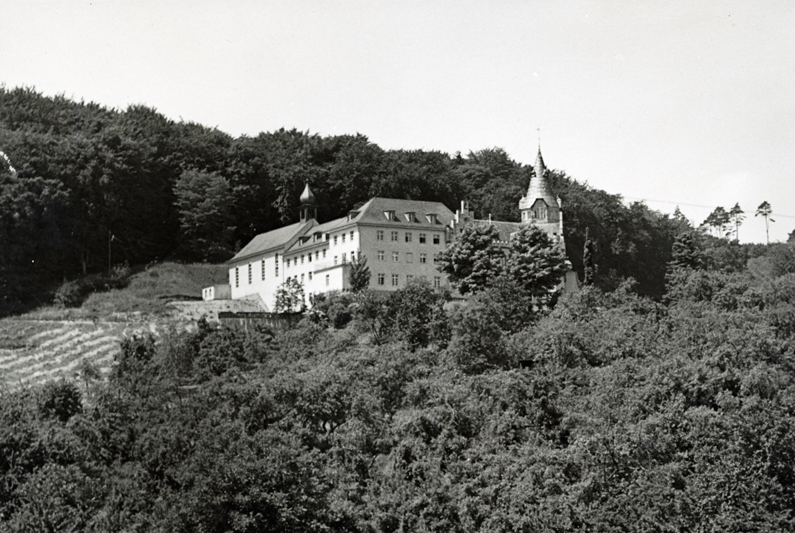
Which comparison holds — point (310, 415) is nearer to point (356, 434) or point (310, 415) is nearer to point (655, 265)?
point (356, 434)

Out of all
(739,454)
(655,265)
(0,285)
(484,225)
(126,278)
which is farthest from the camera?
(655,265)

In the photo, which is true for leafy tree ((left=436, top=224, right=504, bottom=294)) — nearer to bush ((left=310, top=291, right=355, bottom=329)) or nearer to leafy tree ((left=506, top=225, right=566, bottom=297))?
leafy tree ((left=506, top=225, right=566, bottom=297))

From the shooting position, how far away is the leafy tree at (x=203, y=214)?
93375mm

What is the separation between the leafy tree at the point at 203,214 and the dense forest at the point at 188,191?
119mm

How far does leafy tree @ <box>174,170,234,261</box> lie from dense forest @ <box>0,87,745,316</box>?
119 mm

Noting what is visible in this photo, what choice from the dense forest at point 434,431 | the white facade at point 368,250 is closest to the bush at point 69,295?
the white facade at point 368,250

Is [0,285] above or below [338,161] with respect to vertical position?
below

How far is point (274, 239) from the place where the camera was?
291 feet

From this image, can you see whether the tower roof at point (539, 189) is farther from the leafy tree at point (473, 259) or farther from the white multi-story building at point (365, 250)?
the leafy tree at point (473, 259)

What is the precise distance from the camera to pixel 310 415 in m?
53.2

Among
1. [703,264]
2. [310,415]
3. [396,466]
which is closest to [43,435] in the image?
[310,415]

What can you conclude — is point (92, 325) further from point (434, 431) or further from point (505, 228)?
point (505, 228)

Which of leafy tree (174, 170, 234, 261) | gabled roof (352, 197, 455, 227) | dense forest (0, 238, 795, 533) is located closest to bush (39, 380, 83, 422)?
dense forest (0, 238, 795, 533)

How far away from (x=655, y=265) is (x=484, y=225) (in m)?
32.7
